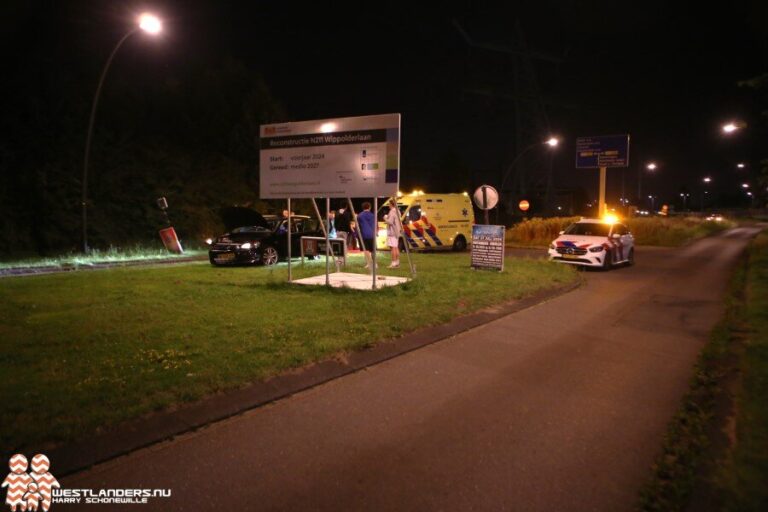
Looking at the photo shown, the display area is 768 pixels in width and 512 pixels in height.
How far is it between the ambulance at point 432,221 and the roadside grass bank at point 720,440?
14312 millimetres

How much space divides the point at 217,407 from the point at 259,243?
11017 millimetres

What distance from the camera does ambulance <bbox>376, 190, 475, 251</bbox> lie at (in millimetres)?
20812


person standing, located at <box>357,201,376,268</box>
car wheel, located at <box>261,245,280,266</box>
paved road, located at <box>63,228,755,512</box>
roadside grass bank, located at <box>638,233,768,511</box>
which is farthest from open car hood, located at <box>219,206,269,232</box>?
roadside grass bank, located at <box>638,233,768,511</box>

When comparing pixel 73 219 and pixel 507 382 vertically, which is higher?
pixel 73 219

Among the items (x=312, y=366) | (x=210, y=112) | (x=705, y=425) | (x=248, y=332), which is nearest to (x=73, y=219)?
(x=210, y=112)

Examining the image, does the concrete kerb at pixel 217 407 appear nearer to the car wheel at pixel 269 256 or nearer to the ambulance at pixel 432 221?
the car wheel at pixel 269 256

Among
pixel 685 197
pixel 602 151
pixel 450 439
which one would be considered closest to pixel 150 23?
pixel 450 439

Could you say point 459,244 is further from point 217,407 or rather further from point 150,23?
point 217,407

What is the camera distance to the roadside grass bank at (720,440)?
10.9 ft

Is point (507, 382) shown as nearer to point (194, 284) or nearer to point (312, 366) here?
point (312, 366)

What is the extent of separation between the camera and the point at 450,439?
423 centimetres

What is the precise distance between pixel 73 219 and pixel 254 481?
921 inches

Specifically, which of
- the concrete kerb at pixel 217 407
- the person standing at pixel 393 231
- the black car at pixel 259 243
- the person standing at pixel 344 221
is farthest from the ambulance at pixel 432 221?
the concrete kerb at pixel 217 407

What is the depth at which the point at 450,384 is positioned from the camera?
556 cm
